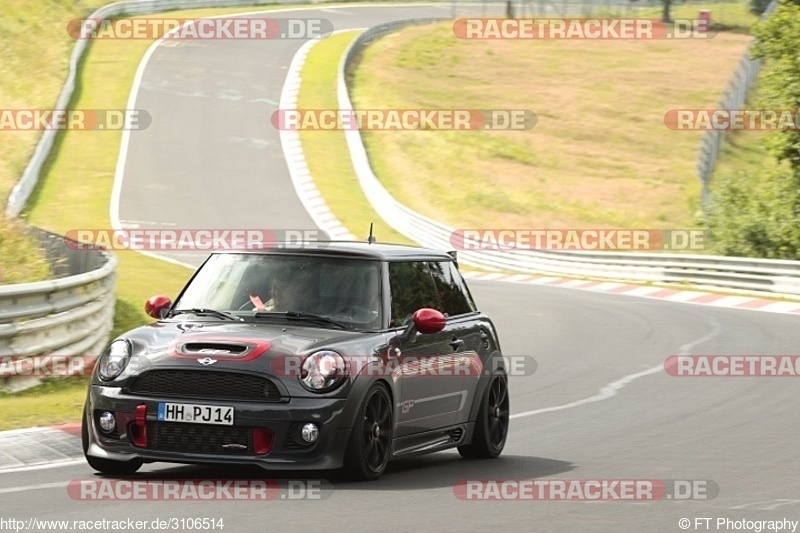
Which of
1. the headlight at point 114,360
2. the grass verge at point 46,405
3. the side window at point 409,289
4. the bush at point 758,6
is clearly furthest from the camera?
the bush at point 758,6

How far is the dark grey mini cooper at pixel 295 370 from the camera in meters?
8.77

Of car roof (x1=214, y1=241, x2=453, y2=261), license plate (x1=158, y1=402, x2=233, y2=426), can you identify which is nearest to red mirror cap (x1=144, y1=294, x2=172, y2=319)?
car roof (x1=214, y1=241, x2=453, y2=261)

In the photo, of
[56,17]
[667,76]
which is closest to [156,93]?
[56,17]

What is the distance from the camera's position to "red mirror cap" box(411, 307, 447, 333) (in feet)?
31.7

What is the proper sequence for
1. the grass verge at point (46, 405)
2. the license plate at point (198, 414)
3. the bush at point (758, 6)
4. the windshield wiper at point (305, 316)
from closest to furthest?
the license plate at point (198, 414) < the windshield wiper at point (305, 316) < the grass verge at point (46, 405) < the bush at point (758, 6)

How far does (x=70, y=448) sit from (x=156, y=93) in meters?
48.6

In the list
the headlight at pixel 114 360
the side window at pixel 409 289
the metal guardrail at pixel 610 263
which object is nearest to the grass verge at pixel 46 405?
the headlight at pixel 114 360

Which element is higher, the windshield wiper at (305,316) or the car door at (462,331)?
the windshield wiper at (305,316)

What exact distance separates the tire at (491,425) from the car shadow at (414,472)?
0.25ft

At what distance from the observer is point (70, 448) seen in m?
10.3

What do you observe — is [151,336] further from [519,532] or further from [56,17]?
[56,17]

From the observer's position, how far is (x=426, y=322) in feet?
31.7

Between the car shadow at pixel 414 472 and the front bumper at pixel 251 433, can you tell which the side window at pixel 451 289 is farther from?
the front bumper at pixel 251 433

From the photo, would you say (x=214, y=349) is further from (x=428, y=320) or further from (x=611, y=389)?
(x=611, y=389)
